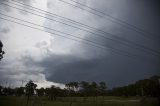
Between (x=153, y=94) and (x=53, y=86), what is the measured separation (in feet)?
222

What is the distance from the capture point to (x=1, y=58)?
1662 inches

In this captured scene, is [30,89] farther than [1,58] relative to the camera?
Yes

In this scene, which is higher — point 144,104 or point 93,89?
point 93,89

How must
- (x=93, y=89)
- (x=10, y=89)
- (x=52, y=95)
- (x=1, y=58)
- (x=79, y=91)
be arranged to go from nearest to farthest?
1. (x=1, y=58)
2. (x=93, y=89)
3. (x=52, y=95)
4. (x=79, y=91)
5. (x=10, y=89)

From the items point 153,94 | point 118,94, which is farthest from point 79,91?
point 153,94

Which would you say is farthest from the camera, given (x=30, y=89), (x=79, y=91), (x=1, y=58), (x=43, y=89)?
(x=43, y=89)

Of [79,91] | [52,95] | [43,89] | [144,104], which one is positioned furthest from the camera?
[43,89]

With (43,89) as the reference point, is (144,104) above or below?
below

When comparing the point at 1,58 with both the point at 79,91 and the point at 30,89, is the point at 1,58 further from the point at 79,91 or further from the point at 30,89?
the point at 79,91

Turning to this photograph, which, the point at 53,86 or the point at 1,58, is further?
the point at 53,86

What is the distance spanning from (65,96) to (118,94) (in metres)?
35.5

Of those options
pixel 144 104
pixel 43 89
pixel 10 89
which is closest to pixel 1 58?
pixel 144 104

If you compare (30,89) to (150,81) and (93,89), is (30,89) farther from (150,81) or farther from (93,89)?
(150,81)

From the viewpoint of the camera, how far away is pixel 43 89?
507 ft
